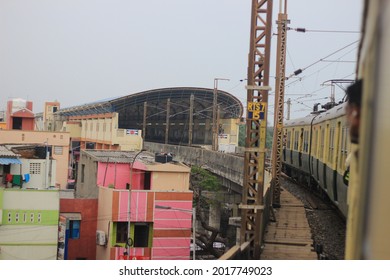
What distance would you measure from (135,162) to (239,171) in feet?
3.96

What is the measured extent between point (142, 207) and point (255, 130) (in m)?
1.67

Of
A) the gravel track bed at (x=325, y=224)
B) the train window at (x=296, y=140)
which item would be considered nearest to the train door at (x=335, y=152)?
the gravel track bed at (x=325, y=224)

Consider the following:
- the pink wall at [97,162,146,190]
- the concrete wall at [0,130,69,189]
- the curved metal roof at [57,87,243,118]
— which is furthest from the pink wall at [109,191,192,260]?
the curved metal roof at [57,87,243,118]

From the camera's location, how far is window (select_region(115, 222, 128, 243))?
4344 mm

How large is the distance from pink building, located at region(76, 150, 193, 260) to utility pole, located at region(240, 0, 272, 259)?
65 cm

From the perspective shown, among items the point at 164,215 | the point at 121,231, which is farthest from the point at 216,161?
the point at 121,231

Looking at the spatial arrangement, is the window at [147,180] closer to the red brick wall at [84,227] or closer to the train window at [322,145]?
the red brick wall at [84,227]

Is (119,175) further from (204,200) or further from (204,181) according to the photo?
(204,200)

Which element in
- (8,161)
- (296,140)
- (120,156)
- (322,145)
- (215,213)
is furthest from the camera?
(296,140)

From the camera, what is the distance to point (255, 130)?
358 cm

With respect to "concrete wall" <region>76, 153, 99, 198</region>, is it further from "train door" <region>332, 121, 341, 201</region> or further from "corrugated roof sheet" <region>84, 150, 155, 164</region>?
"train door" <region>332, 121, 341, 201</region>

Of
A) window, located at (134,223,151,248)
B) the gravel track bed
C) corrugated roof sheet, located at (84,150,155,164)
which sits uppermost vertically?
corrugated roof sheet, located at (84,150,155,164)

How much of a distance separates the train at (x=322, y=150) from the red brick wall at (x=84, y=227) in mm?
2108
